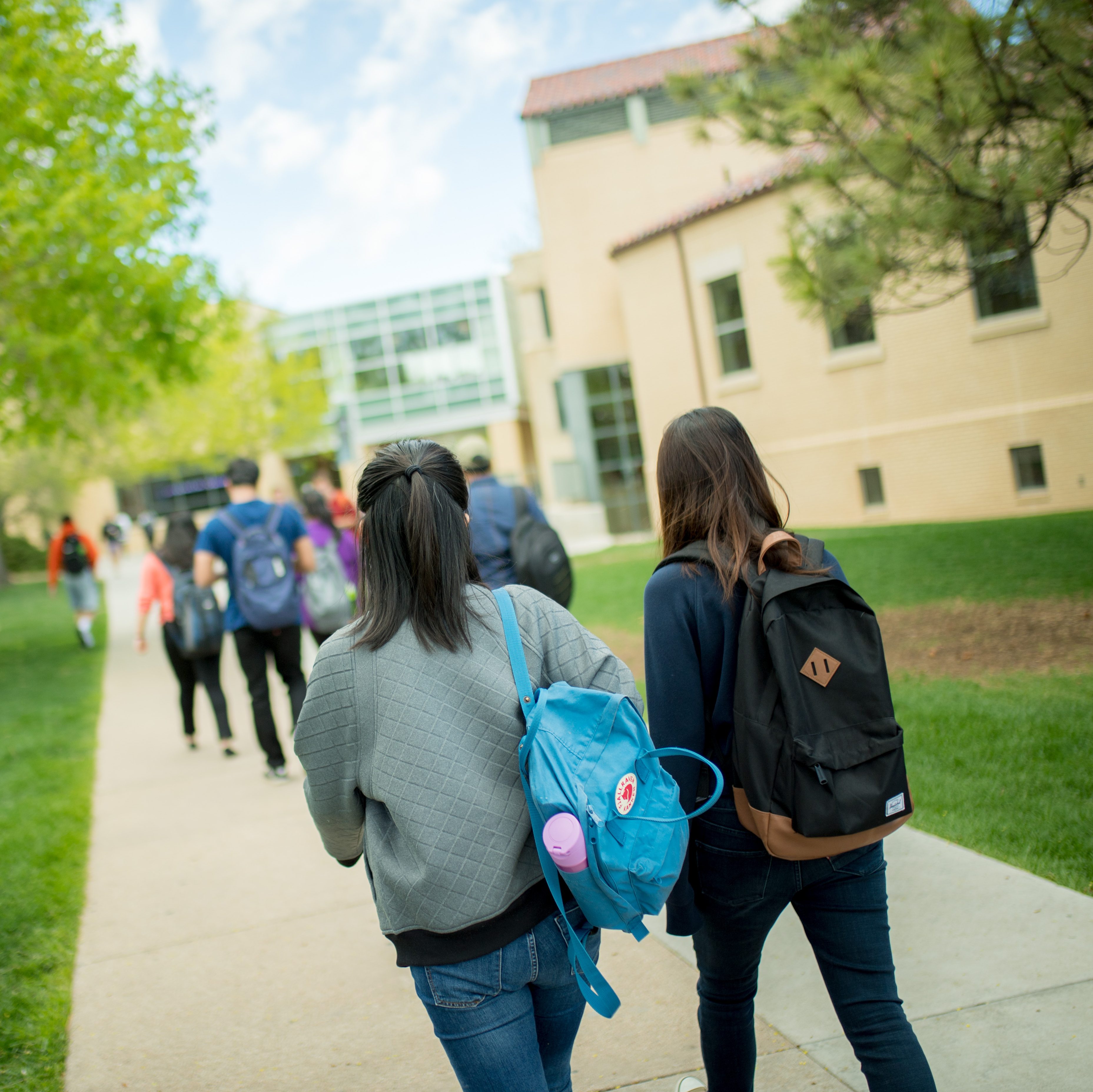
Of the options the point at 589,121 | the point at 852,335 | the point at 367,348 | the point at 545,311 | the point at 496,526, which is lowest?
the point at 496,526

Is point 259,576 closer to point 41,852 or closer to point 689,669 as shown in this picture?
point 41,852

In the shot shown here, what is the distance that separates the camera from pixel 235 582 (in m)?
5.96

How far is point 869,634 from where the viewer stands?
6.91 ft

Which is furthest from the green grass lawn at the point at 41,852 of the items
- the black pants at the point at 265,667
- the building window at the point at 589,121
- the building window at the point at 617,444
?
the building window at the point at 589,121

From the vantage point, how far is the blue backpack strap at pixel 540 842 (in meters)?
1.85

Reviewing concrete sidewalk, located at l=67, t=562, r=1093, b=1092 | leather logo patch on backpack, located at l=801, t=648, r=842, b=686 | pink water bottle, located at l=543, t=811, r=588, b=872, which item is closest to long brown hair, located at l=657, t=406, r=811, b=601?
leather logo patch on backpack, located at l=801, t=648, r=842, b=686

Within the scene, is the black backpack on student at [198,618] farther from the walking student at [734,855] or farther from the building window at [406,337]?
the building window at [406,337]

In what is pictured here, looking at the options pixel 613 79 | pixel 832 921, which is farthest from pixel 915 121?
pixel 613 79

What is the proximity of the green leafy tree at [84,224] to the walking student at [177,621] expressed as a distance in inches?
212

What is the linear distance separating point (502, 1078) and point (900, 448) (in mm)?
16020

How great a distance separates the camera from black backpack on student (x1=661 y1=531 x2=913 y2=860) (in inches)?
80.6

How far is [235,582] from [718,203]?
49.0 feet

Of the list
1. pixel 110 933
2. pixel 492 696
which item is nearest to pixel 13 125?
pixel 110 933

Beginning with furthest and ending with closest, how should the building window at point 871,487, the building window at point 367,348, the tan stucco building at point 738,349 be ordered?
the building window at point 367,348 < the building window at point 871,487 < the tan stucco building at point 738,349
